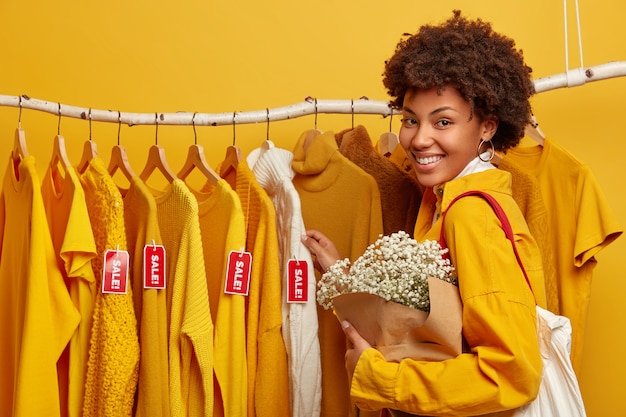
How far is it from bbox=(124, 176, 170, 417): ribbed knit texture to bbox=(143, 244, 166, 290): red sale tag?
0.06ft

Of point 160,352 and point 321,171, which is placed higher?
point 321,171

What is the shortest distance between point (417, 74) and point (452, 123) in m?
0.14

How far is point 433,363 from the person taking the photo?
70.5 inches

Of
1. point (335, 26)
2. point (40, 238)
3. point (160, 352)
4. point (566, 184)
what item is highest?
point (335, 26)

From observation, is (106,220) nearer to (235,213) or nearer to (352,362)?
(235,213)

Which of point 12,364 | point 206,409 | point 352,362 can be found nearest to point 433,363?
point 352,362

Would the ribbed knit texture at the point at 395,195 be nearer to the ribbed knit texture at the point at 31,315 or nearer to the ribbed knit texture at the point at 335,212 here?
the ribbed knit texture at the point at 335,212

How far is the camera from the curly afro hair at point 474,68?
2012 mm

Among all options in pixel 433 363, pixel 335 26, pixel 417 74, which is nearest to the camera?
pixel 433 363

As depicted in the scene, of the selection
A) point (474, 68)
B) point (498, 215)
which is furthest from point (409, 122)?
point (498, 215)

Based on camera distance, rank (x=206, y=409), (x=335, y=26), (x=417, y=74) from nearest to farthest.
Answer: (x=417, y=74) → (x=206, y=409) → (x=335, y=26)

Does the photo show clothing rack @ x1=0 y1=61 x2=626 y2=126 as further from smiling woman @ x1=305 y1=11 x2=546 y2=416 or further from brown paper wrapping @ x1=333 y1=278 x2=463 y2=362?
brown paper wrapping @ x1=333 y1=278 x2=463 y2=362

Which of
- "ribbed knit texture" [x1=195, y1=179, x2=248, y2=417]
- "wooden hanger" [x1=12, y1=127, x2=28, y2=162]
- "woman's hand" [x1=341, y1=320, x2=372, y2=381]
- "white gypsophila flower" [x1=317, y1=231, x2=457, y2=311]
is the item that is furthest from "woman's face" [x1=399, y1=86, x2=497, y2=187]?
"wooden hanger" [x1=12, y1=127, x2=28, y2=162]

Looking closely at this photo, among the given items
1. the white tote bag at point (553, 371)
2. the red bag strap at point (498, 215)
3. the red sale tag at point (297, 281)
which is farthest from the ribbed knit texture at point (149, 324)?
the white tote bag at point (553, 371)
